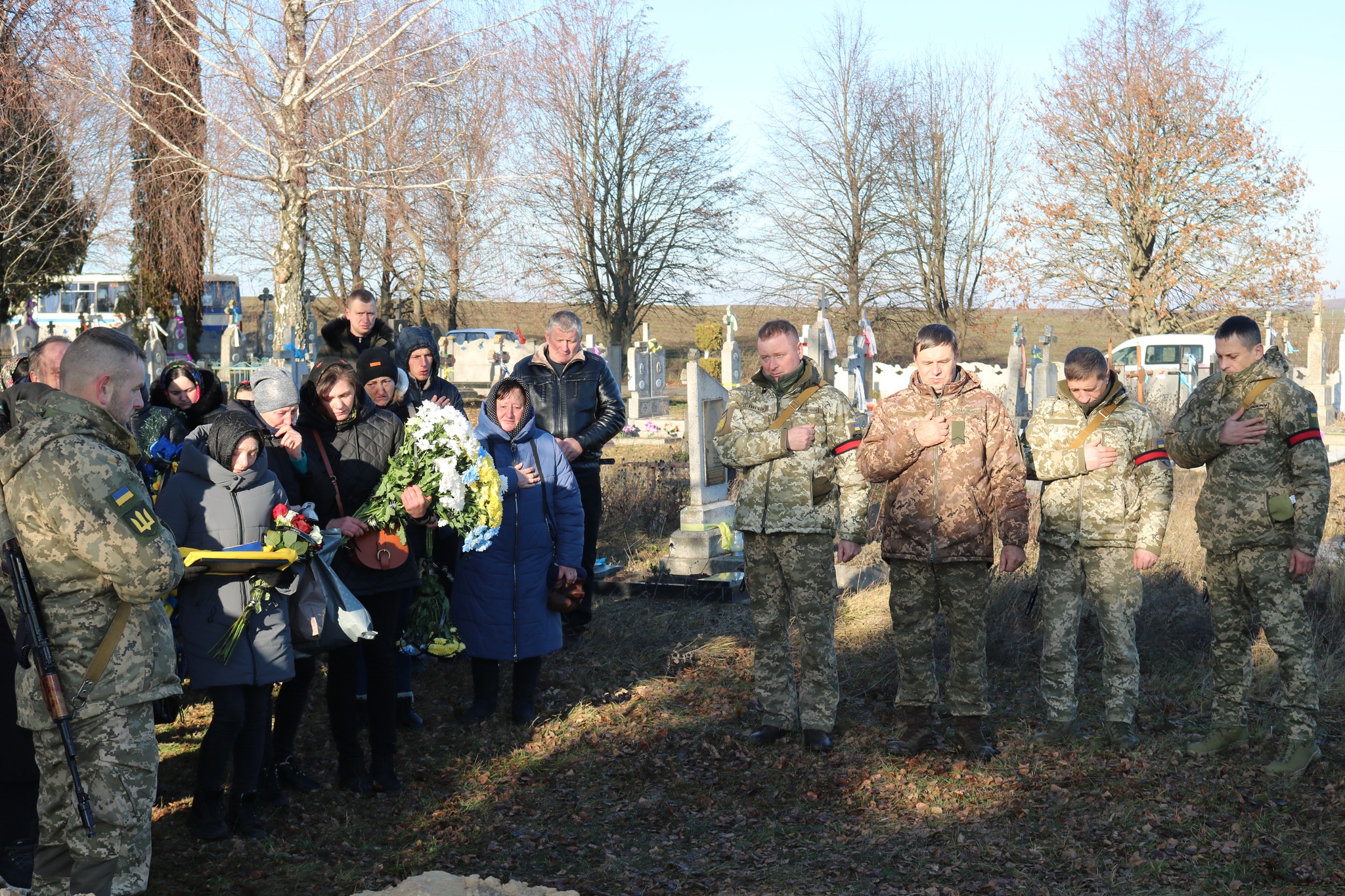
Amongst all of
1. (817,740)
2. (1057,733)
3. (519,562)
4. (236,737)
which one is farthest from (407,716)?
(1057,733)

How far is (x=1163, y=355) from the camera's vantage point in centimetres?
2562

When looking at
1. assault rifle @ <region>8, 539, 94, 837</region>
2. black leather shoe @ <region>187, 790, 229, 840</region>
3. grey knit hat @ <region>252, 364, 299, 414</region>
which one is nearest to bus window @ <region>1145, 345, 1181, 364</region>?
grey knit hat @ <region>252, 364, 299, 414</region>

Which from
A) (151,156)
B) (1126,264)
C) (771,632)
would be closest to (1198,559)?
(771,632)

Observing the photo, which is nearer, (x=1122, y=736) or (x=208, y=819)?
(x=208, y=819)

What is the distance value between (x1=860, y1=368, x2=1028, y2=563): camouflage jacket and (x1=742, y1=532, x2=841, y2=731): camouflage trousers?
38 centimetres

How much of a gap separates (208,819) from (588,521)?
3224 millimetres

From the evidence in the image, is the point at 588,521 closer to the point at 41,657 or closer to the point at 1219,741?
the point at 1219,741

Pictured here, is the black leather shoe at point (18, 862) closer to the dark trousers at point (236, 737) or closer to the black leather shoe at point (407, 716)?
the dark trousers at point (236, 737)

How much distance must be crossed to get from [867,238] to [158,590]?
109 ft

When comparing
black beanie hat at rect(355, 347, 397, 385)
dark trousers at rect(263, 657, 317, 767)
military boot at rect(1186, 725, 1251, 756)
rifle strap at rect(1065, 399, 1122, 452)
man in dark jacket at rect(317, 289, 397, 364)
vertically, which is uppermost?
man in dark jacket at rect(317, 289, 397, 364)

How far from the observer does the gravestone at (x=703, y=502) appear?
909 cm

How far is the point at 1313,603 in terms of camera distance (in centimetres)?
748

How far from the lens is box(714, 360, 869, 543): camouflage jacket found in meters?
5.14

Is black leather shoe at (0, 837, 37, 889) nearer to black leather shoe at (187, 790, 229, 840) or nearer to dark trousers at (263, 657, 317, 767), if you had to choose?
black leather shoe at (187, 790, 229, 840)
